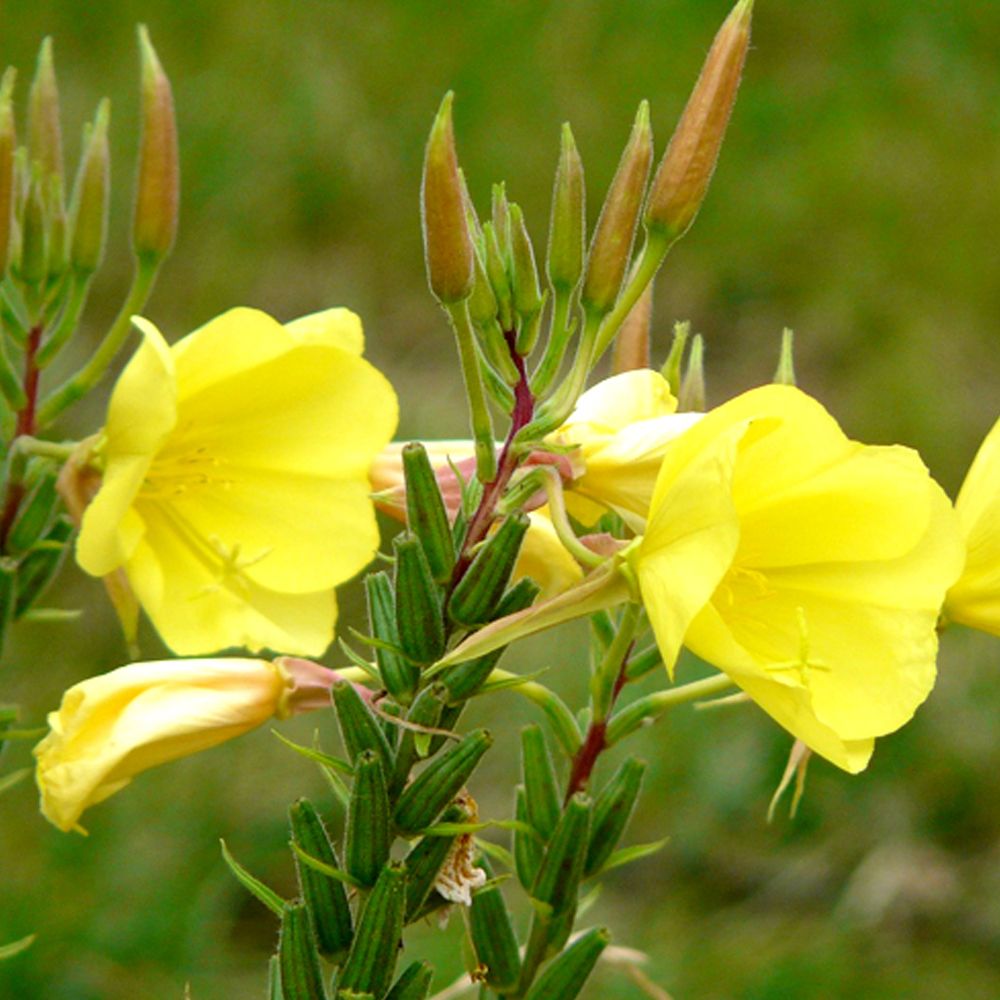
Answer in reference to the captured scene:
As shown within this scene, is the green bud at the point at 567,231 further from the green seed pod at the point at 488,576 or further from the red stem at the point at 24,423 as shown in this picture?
the red stem at the point at 24,423

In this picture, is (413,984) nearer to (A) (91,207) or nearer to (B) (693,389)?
(B) (693,389)

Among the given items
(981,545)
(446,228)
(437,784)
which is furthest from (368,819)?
(981,545)

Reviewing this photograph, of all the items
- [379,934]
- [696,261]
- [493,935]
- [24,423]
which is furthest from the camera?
[696,261]

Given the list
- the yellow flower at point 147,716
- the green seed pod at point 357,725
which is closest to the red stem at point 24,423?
the yellow flower at point 147,716

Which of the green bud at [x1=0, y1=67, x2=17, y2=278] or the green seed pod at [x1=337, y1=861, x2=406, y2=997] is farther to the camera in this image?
the green bud at [x1=0, y1=67, x2=17, y2=278]

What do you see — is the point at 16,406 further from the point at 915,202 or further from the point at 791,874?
the point at 915,202

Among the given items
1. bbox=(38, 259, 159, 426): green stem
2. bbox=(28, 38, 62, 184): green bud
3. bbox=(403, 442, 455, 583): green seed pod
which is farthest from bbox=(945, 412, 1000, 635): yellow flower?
bbox=(28, 38, 62, 184): green bud

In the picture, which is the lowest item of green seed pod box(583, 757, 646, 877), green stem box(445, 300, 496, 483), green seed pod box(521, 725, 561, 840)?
green seed pod box(583, 757, 646, 877)

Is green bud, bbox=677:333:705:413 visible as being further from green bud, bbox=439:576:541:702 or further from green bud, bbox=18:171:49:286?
green bud, bbox=18:171:49:286
